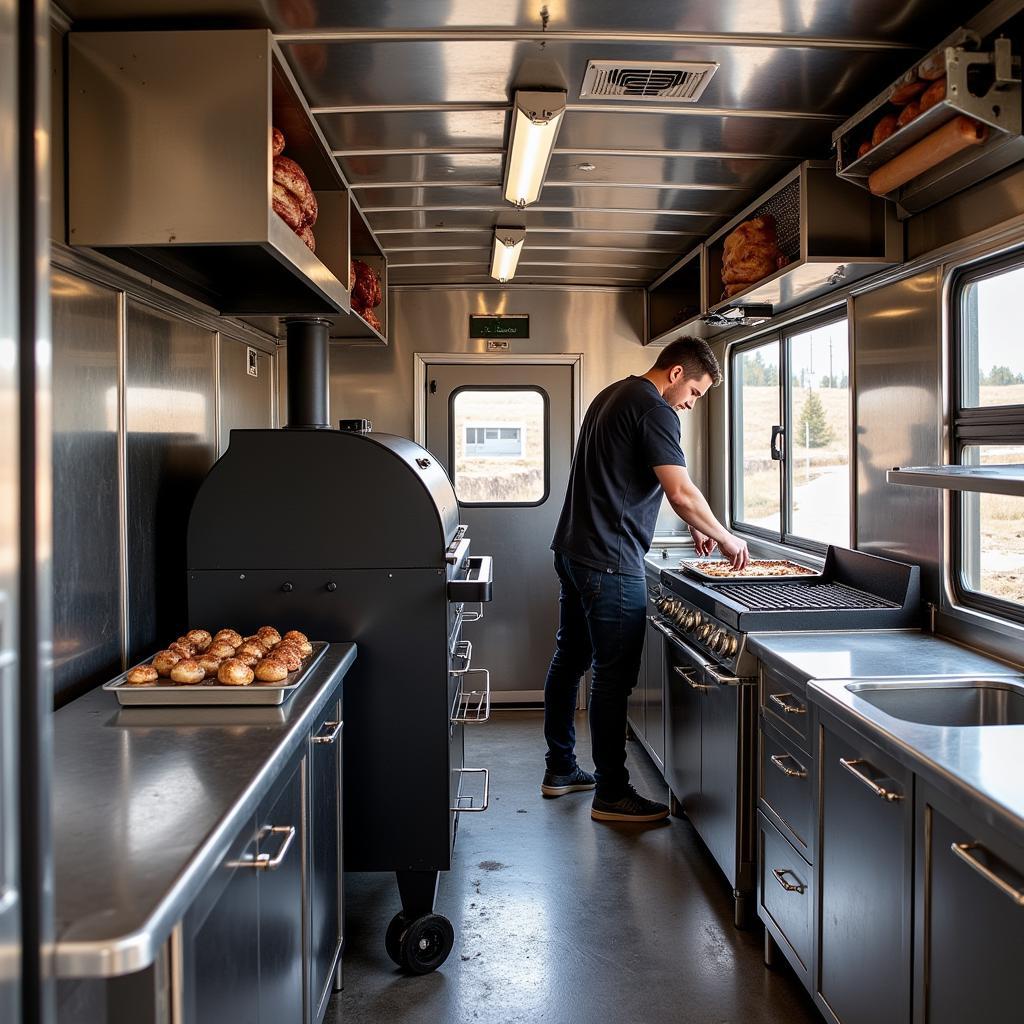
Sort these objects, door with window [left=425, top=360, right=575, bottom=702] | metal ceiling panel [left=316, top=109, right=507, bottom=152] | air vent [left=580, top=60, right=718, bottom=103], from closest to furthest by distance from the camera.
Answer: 1. air vent [left=580, top=60, right=718, bottom=103]
2. metal ceiling panel [left=316, top=109, right=507, bottom=152]
3. door with window [left=425, top=360, right=575, bottom=702]

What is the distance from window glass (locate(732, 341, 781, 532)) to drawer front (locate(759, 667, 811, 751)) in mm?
2057

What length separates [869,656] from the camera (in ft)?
8.93

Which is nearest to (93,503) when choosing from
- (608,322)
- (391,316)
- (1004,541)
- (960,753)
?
(960,753)

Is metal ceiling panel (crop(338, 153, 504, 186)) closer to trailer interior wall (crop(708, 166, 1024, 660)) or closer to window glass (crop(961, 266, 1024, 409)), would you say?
trailer interior wall (crop(708, 166, 1024, 660))

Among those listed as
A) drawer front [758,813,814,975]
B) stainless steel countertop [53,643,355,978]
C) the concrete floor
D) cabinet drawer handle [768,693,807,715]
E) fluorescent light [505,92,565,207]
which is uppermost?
fluorescent light [505,92,565,207]

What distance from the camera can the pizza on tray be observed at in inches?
149

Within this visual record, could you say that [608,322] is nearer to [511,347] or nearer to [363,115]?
[511,347]

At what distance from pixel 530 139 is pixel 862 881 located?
2253mm

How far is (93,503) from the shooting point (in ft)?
8.36

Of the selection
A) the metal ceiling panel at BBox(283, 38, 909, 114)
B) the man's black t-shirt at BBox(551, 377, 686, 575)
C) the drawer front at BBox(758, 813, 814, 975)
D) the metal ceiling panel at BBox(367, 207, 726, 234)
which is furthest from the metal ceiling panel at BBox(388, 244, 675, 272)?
the drawer front at BBox(758, 813, 814, 975)

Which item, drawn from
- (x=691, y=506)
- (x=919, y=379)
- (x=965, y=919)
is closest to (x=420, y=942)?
(x=965, y=919)

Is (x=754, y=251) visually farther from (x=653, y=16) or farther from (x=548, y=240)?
(x=653, y=16)

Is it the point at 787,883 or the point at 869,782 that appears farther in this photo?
the point at 787,883

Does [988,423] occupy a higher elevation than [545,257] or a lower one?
lower
